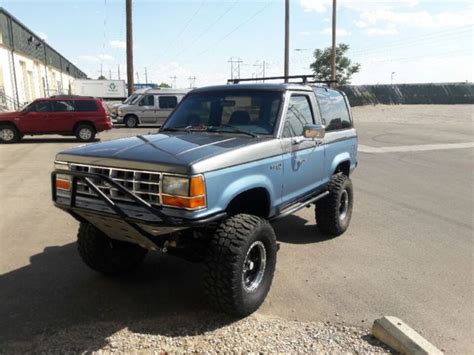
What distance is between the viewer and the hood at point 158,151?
3321 mm

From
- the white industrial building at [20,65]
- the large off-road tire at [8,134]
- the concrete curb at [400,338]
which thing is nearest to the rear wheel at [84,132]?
the large off-road tire at [8,134]

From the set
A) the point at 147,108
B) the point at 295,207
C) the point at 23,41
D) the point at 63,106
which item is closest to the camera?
the point at 295,207

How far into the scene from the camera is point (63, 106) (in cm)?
1700

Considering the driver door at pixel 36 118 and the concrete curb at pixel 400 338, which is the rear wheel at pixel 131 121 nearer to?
the driver door at pixel 36 118

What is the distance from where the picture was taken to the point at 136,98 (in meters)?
24.1

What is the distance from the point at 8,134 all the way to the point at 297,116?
14969 mm

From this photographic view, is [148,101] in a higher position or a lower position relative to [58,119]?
higher

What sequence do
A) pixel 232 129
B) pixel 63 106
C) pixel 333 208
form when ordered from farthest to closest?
pixel 63 106, pixel 333 208, pixel 232 129

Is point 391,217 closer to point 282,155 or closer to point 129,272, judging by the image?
point 282,155

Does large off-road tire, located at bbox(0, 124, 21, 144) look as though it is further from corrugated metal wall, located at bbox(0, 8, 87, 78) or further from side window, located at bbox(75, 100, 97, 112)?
corrugated metal wall, located at bbox(0, 8, 87, 78)

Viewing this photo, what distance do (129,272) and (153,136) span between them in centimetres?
147

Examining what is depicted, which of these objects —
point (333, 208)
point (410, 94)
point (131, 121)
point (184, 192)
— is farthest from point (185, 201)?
point (410, 94)

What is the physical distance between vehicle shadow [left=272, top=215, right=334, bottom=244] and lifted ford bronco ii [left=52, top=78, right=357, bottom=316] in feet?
2.61

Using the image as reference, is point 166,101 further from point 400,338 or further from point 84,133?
point 400,338
